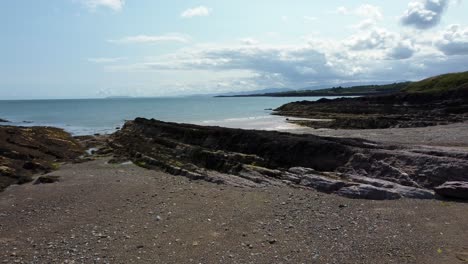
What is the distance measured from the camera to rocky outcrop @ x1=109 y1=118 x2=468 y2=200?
22.4m

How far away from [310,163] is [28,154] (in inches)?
1026

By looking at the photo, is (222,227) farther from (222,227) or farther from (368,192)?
(368,192)

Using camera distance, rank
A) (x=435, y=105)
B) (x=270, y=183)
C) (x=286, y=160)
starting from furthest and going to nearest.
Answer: (x=435, y=105), (x=286, y=160), (x=270, y=183)

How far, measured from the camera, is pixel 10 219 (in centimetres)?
1858

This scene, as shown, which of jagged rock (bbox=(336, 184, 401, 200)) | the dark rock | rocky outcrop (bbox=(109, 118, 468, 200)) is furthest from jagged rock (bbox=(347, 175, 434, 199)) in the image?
the dark rock

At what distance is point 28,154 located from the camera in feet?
119

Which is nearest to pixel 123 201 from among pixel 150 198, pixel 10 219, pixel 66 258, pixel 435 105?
pixel 150 198

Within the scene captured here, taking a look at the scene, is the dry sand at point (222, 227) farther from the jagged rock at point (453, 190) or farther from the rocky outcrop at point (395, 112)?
the rocky outcrop at point (395, 112)

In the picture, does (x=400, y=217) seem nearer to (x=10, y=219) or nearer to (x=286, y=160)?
(x=286, y=160)

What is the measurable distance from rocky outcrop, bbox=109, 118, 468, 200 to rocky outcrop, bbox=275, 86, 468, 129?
32.3 m

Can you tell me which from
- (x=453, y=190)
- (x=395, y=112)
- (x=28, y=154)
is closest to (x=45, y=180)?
(x=28, y=154)

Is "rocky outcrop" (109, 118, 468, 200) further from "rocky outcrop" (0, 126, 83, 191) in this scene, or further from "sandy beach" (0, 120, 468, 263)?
"rocky outcrop" (0, 126, 83, 191)

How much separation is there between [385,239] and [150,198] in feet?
42.3

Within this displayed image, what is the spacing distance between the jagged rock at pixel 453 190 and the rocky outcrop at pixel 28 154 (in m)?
27.0
